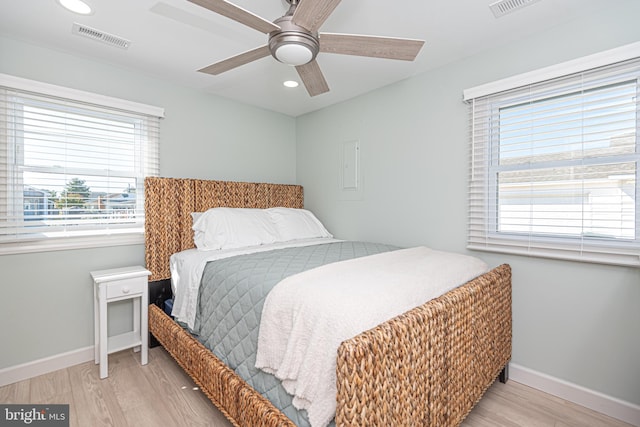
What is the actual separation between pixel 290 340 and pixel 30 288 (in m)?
2.14

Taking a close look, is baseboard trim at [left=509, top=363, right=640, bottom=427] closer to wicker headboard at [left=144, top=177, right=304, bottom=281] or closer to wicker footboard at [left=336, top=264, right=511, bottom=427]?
wicker footboard at [left=336, top=264, right=511, bottom=427]

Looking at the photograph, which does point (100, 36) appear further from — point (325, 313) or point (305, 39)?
point (325, 313)

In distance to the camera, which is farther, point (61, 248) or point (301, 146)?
point (301, 146)

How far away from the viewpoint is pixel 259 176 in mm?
3479

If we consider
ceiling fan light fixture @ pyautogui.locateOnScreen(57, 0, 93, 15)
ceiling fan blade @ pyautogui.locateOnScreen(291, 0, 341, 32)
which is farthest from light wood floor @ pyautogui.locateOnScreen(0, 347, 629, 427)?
ceiling fan light fixture @ pyautogui.locateOnScreen(57, 0, 93, 15)

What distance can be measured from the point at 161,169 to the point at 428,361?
8.48 feet

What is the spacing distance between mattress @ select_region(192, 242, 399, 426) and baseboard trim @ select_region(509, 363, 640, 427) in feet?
4.24

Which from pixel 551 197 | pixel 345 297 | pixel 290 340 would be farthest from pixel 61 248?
pixel 551 197

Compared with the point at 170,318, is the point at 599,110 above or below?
above

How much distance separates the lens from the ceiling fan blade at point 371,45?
145 centimetres

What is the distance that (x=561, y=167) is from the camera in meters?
1.93

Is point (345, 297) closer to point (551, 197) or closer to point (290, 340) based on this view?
point (290, 340)

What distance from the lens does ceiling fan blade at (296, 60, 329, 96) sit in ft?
5.65

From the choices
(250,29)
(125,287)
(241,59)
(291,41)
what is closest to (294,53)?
(291,41)
